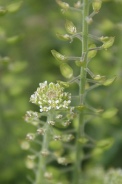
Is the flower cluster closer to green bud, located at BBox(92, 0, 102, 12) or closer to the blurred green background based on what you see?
green bud, located at BBox(92, 0, 102, 12)

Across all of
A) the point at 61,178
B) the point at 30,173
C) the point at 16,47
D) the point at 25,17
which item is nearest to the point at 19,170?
the point at 30,173

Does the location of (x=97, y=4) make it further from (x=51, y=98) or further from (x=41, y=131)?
(x=41, y=131)

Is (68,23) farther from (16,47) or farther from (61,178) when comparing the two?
(16,47)

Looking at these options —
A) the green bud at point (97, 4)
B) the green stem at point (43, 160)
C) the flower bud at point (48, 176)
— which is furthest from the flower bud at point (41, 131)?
the green bud at point (97, 4)

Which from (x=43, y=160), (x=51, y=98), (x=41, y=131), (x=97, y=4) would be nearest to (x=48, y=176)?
(x=43, y=160)

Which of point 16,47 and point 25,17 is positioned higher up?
point 25,17

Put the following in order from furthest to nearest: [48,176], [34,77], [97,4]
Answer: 1. [34,77]
2. [48,176]
3. [97,4]
